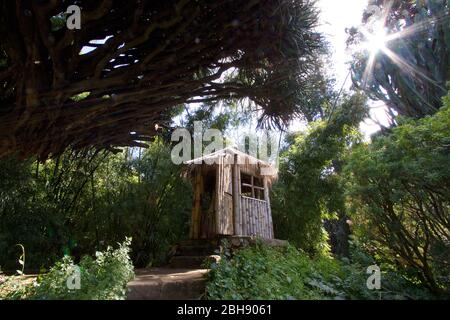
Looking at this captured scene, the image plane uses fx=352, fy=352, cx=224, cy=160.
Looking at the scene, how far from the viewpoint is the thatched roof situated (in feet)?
25.8

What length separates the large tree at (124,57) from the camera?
3537mm

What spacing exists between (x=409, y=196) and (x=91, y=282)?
482cm

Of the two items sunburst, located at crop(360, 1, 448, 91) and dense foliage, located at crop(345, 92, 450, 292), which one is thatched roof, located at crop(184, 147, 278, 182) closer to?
dense foliage, located at crop(345, 92, 450, 292)

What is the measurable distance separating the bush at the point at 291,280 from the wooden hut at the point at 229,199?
1184 mm

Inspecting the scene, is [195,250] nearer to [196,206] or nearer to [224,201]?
[224,201]

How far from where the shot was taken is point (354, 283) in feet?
17.3

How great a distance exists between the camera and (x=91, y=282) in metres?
3.32

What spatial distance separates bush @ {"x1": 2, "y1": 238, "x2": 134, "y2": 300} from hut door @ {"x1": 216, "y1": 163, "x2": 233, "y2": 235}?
12.1 feet

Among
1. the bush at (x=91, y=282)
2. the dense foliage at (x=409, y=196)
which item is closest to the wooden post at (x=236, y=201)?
the dense foliage at (x=409, y=196)

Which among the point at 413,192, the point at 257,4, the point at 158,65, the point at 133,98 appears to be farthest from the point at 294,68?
the point at 413,192

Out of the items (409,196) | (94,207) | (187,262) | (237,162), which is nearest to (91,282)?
(187,262)

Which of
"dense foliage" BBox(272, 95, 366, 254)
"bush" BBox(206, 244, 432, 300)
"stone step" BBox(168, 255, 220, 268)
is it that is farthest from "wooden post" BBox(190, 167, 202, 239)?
"dense foliage" BBox(272, 95, 366, 254)

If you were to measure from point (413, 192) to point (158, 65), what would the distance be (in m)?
4.32

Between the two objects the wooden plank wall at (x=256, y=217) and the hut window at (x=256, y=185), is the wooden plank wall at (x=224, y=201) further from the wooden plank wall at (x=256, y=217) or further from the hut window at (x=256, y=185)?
the hut window at (x=256, y=185)
